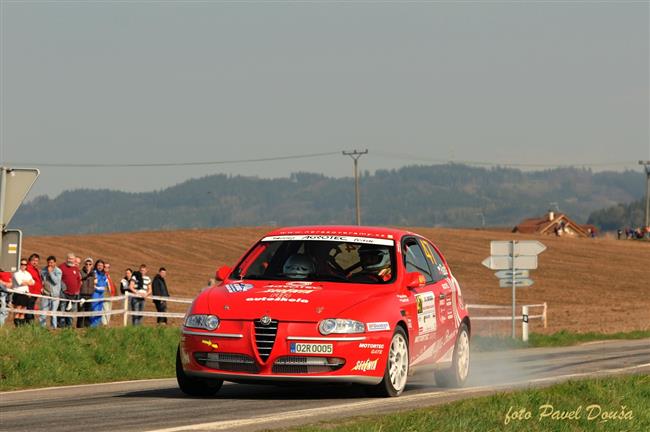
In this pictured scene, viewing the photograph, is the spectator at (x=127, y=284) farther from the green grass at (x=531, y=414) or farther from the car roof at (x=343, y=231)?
the green grass at (x=531, y=414)

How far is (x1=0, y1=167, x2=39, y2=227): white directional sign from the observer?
13.6 m

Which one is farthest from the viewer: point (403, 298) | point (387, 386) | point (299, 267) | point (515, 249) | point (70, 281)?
point (515, 249)

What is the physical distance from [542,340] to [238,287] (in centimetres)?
1918

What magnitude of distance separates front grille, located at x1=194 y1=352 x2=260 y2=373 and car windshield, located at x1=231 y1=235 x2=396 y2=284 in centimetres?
115

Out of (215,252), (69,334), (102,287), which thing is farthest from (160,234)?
(69,334)

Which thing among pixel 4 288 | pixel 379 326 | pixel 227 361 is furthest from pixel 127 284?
pixel 379 326

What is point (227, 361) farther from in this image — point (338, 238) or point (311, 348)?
point (338, 238)

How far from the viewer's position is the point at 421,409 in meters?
10.4

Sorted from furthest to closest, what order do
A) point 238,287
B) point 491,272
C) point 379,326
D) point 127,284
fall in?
point 491,272 < point 127,284 < point 238,287 < point 379,326

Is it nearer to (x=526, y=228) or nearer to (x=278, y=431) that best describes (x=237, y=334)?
(x=278, y=431)

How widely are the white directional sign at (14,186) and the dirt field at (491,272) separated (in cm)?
2538

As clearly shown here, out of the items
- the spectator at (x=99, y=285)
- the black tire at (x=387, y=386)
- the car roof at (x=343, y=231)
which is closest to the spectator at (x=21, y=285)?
the spectator at (x=99, y=285)

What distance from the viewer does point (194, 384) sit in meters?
12.2

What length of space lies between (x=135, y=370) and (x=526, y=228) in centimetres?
16239
